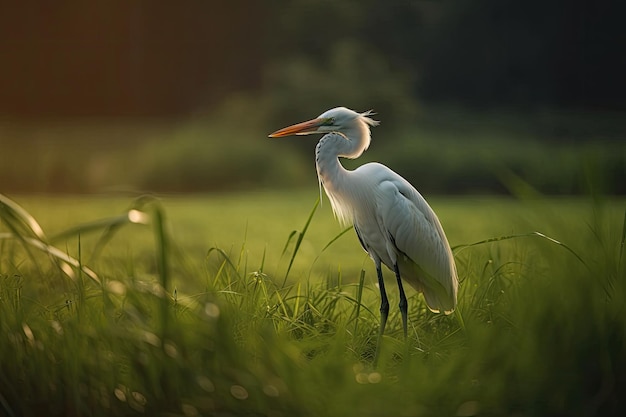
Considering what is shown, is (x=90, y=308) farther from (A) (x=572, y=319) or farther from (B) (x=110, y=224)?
(A) (x=572, y=319)

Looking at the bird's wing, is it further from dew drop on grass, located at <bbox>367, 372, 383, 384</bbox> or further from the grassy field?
dew drop on grass, located at <bbox>367, 372, 383, 384</bbox>

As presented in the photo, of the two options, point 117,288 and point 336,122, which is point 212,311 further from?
point 336,122

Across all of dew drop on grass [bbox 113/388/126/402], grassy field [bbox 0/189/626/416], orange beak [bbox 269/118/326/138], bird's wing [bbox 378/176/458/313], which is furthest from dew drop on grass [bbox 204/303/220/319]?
bird's wing [bbox 378/176/458/313]

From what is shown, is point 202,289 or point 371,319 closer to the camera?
point 202,289

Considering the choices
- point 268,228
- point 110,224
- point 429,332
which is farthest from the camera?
point 268,228

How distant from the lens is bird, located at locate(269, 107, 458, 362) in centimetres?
159

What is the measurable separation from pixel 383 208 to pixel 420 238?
0.36ft

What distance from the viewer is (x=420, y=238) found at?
Answer: 5.41 ft

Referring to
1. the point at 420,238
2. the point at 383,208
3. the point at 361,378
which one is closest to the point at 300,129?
the point at 383,208

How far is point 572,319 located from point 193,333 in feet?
1.62

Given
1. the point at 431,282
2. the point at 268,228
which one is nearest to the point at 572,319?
the point at 431,282

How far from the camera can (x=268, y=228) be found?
635 centimetres

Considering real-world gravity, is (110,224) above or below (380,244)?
above

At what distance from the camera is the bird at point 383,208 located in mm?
1593
